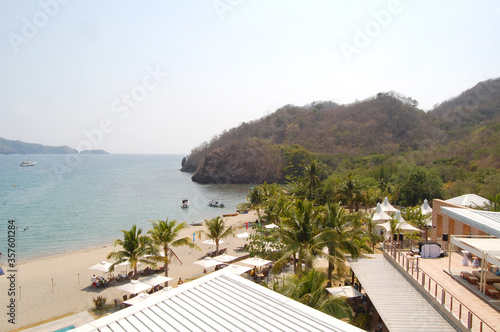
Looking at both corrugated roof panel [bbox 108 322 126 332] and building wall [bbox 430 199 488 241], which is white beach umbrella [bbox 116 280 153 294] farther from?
building wall [bbox 430 199 488 241]

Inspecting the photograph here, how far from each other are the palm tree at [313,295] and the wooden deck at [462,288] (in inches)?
143

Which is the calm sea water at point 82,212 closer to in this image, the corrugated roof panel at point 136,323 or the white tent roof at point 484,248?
the corrugated roof panel at point 136,323

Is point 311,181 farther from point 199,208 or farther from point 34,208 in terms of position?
point 34,208

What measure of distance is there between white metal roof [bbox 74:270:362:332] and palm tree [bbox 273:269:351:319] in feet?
10.5

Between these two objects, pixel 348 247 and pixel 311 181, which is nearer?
pixel 348 247

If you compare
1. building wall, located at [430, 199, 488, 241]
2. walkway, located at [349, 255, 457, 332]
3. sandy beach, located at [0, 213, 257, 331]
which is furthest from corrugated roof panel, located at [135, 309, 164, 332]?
building wall, located at [430, 199, 488, 241]

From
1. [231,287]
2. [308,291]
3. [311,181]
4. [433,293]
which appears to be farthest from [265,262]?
[311,181]

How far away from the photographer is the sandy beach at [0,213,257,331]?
16.5m

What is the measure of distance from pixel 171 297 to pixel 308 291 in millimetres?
5171

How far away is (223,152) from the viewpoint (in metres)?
104

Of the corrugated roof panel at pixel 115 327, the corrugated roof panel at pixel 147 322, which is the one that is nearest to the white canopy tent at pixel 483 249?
the corrugated roof panel at pixel 147 322

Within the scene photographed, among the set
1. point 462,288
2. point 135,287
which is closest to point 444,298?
point 462,288

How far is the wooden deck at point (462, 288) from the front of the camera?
945 cm

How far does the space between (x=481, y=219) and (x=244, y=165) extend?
292ft
